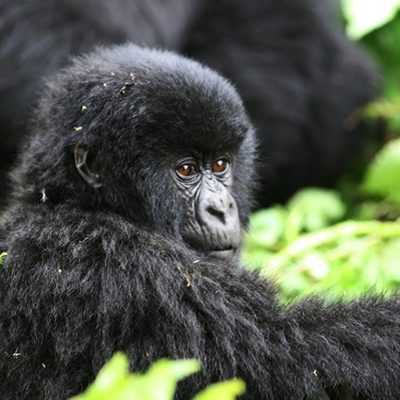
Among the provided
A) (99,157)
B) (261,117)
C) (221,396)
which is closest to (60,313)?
(99,157)

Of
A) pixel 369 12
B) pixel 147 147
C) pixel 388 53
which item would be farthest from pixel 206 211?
pixel 388 53

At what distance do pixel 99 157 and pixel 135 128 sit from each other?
0.52 ft

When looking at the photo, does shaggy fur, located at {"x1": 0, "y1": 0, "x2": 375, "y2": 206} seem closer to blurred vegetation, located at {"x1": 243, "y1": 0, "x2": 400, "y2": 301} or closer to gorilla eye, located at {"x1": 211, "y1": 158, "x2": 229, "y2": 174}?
blurred vegetation, located at {"x1": 243, "y1": 0, "x2": 400, "y2": 301}

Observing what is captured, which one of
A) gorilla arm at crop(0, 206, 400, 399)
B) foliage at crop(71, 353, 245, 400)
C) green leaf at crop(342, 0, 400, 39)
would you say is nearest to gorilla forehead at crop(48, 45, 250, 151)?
gorilla arm at crop(0, 206, 400, 399)

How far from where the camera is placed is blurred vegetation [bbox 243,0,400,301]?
436 cm

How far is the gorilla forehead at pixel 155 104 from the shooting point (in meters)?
3.41

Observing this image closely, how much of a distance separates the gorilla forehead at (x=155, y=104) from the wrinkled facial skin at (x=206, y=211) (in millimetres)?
84

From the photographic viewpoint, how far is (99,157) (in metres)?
3.41

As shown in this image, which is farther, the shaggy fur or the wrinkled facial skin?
the shaggy fur

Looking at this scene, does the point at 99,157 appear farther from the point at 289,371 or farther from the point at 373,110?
the point at 373,110

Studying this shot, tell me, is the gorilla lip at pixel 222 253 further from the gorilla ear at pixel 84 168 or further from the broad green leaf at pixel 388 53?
the broad green leaf at pixel 388 53

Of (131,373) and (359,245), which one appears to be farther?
(359,245)

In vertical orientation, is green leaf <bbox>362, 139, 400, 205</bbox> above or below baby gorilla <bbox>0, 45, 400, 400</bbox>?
below

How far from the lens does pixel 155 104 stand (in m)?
3.42
